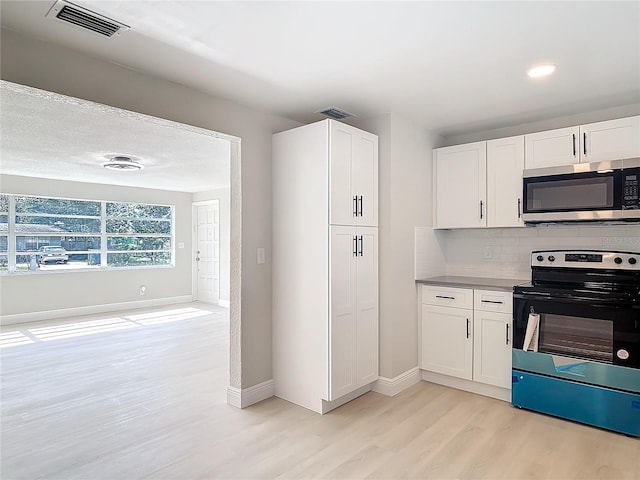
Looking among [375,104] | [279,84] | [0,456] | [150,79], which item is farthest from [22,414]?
[375,104]

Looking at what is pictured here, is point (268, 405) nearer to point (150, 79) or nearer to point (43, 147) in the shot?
point (150, 79)

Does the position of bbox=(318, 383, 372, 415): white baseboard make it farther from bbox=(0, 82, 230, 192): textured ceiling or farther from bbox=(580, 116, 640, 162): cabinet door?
bbox=(580, 116, 640, 162): cabinet door

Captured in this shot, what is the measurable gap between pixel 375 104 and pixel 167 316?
5.50m

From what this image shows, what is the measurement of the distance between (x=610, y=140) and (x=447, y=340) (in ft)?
6.72

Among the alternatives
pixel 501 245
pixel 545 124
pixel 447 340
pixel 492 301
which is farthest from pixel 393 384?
pixel 545 124

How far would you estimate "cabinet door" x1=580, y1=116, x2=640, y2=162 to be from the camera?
2.99m

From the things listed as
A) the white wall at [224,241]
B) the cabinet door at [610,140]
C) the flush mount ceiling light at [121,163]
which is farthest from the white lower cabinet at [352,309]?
the white wall at [224,241]

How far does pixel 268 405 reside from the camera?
323 centimetres

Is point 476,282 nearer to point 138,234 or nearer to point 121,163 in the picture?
point 121,163

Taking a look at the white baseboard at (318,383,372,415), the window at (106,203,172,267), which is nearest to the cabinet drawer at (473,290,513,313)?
the white baseboard at (318,383,372,415)

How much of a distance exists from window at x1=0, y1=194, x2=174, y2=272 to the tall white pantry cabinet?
5.67 metres

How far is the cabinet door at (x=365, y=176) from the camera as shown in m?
3.27

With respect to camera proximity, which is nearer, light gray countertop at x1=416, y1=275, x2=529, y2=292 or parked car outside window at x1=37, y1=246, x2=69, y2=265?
light gray countertop at x1=416, y1=275, x2=529, y2=292

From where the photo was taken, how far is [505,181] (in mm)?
3605
